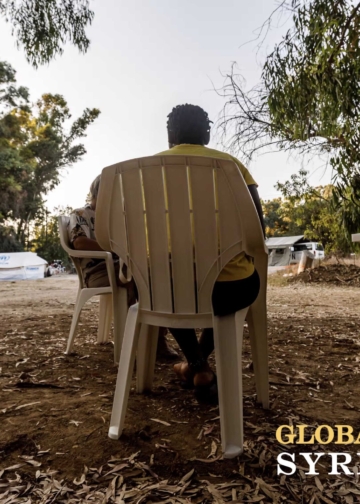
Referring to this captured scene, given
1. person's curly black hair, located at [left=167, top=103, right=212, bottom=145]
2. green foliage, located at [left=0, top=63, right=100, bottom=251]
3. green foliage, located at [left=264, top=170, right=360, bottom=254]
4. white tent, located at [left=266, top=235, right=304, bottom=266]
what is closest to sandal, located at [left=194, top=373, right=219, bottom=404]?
person's curly black hair, located at [left=167, top=103, right=212, bottom=145]

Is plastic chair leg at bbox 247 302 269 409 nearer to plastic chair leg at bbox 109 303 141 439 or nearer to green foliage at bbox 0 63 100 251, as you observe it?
plastic chair leg at bbox 109 303 141 439

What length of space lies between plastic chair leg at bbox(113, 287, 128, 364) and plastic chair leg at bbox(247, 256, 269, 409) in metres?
0.96

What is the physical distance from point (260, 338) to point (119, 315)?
1.02m

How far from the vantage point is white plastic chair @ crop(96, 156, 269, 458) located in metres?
1.35

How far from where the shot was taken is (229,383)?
4.39ft

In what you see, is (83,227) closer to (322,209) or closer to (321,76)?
(321,76)

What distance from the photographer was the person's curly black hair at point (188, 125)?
1831mm

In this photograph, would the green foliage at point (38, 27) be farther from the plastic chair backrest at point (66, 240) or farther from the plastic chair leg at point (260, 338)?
the plastic chair leg at point (260, 338)

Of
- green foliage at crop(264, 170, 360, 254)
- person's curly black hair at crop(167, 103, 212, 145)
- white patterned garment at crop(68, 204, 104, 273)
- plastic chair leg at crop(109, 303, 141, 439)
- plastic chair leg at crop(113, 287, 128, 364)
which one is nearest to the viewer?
plastic chair leg at crop(109, 303, 141, 439)

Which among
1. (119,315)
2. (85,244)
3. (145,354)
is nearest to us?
(145,354)

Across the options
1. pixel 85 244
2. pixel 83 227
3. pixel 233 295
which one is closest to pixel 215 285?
pixel 233 295

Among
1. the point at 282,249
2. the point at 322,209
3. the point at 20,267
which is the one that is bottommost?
the point at 282,249

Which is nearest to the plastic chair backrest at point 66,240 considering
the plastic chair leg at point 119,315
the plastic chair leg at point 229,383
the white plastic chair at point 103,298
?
the white plastic chair at point 103,298

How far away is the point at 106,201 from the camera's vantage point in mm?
1481
